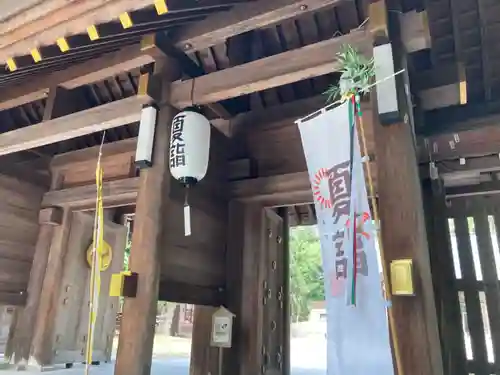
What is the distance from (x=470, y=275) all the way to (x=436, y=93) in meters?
2.07

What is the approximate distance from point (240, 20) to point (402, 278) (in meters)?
2.34

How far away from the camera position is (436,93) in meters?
3.19

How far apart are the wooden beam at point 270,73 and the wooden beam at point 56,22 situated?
754 mm

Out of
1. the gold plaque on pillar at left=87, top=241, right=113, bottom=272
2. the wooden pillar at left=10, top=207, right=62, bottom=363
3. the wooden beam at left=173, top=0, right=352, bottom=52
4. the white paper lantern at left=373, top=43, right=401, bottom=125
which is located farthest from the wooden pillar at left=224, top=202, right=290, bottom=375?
the wooden pillar at left=10, top=207, right=62, bottom=363

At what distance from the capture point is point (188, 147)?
3.18 metres

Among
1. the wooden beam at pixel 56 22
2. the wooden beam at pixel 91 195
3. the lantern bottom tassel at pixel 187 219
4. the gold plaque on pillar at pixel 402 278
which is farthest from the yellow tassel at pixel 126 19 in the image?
the gold plaque on pillar at pixel 402 278

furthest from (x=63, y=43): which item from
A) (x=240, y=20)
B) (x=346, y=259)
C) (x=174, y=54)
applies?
(x=346, y=259)

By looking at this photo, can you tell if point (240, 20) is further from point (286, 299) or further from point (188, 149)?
point (286, 299)

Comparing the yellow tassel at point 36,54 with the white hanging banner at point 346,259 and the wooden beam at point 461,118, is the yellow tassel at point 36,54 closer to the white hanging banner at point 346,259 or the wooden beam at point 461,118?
the white hanging banner at point 346,259

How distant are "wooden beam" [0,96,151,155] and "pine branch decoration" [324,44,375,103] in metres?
1.68

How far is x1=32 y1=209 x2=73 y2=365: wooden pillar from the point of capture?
472 centimetres

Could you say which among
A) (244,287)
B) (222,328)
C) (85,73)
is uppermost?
(85,73)

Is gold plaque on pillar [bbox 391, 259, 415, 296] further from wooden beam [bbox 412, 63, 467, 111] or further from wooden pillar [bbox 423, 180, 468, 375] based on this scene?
wooden pillar [bbox 423, 180, 468, 375]

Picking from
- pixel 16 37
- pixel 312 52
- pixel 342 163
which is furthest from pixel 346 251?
pixel 16 37
